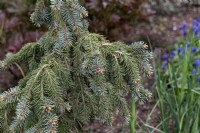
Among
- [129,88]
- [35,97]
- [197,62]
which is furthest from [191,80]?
[35,97]

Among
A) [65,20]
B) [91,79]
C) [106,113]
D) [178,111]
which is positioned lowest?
[178,111]

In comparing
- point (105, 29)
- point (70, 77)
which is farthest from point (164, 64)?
point (70, 77)

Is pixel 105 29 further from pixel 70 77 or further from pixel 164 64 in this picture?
pixel 70 77

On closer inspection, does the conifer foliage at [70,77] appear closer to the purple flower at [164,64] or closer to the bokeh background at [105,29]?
the bokeh background at [105,29]

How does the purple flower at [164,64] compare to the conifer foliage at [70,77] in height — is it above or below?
below

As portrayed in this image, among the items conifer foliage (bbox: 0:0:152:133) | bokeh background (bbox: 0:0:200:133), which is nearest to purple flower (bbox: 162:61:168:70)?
bokeh background (bbox: 0:0:200:133)

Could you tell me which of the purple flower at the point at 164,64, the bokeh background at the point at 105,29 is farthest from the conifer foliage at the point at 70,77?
the purple flower at the point at 164,64

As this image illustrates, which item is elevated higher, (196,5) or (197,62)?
(196,5)

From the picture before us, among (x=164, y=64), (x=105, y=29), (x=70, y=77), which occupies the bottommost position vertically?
(x=164, y=64)

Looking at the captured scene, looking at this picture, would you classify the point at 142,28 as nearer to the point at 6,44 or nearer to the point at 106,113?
the point at 6,44
